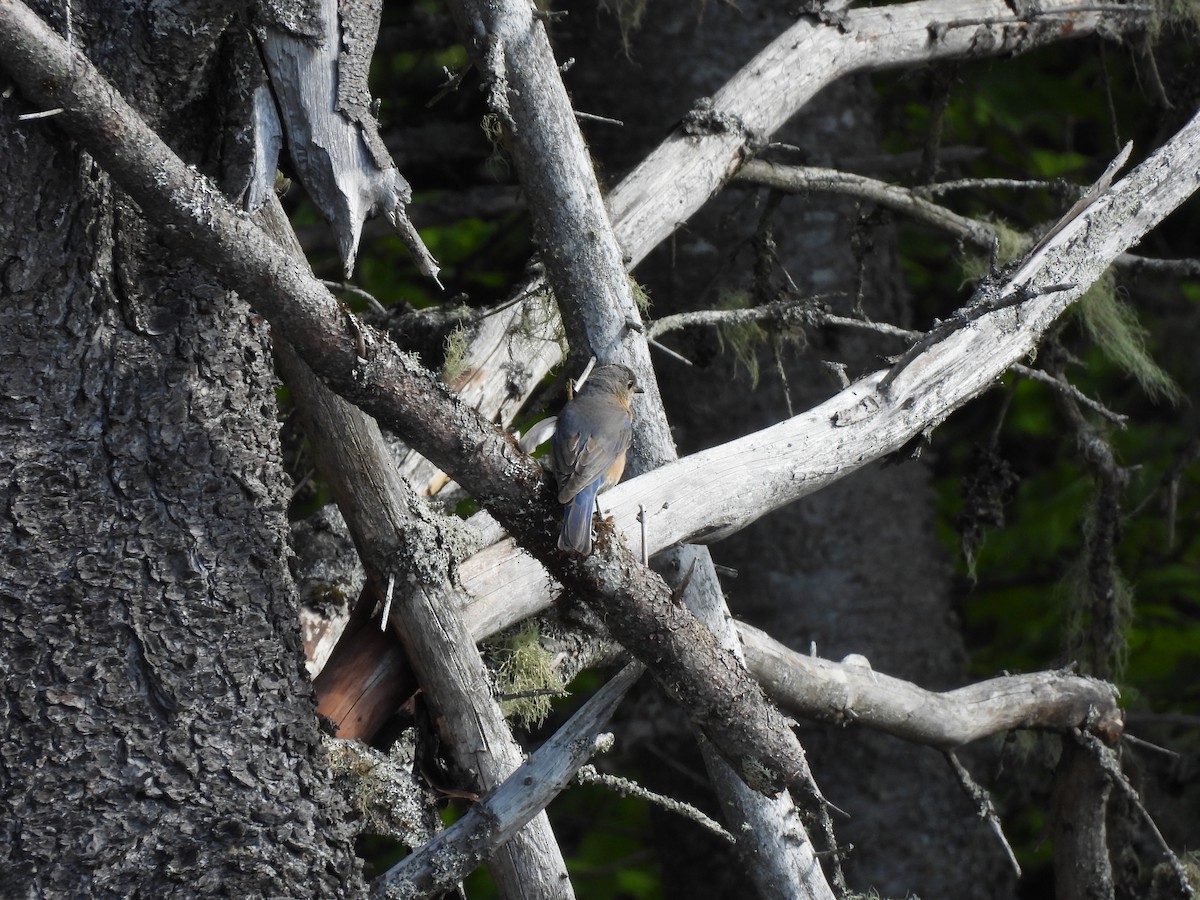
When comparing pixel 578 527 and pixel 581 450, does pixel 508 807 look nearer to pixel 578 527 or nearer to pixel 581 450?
pixel 578 527

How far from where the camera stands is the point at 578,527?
1941 mm

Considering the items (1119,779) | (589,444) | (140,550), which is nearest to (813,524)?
(1119,779)

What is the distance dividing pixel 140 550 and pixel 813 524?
2867mm

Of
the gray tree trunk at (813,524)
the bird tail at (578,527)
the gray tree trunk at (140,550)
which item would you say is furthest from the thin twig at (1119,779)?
the gray tree trunk at (140,550)

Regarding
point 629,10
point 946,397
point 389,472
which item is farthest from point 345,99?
point 629,10

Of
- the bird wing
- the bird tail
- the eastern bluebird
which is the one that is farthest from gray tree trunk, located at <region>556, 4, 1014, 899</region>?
the bird tail

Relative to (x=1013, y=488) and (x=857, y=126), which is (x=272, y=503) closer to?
(x=1013, y=488)

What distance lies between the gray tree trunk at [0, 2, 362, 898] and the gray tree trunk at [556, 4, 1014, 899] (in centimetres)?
241

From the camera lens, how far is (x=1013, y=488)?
3611mm

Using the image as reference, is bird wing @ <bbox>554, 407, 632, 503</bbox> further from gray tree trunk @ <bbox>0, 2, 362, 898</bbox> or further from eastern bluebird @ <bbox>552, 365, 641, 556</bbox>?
gray tree trunk @ <bbox>0, 2, 362, 898</bbox>

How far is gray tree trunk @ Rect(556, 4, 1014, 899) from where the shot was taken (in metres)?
4.22

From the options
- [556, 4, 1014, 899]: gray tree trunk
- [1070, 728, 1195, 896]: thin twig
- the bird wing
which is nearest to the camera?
the bird wing

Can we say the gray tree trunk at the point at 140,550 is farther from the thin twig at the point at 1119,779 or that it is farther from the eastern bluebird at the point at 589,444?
the thin twig at the point at 1119,779

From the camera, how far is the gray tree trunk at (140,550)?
182cm
